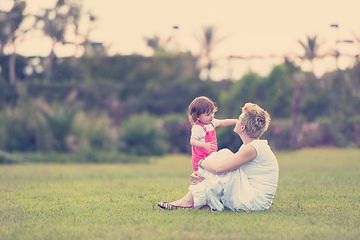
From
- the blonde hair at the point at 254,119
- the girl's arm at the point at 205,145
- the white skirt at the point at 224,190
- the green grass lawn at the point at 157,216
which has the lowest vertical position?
the green grass lawn at the point at 157,216

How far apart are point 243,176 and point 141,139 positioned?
35.6ft

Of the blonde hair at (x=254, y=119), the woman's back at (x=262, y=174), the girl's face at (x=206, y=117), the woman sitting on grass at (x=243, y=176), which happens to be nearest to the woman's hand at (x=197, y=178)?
the woman sitting on grass at (x=243, y=176)

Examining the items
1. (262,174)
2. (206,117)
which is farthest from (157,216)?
(206,117)

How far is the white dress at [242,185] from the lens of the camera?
4.10 m

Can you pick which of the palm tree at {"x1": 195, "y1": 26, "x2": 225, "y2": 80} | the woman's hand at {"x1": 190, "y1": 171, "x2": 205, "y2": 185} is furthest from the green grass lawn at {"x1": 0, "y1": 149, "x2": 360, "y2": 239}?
the palm tree at {"x1": 195, "y1": 26, "x2": 225, "y2": 80}

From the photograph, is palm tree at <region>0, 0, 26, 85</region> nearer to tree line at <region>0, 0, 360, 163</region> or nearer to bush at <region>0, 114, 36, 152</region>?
tree line at <region>0, 0, 360, 163</region>

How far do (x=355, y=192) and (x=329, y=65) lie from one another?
17575 millimetres

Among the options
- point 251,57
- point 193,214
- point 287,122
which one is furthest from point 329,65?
point 193,214

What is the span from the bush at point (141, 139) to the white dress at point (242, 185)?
10.4 metres

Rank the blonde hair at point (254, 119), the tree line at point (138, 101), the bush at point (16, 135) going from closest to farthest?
the blonde hair at point (254, 119) → the bush at point (16, 135) → the tree line at point (138, 101)

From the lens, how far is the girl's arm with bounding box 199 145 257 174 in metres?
4.00

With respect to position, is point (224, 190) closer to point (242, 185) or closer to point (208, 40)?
point (242, 185)

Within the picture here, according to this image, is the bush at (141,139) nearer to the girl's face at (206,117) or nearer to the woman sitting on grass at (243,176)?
the girl's face at (206,117)

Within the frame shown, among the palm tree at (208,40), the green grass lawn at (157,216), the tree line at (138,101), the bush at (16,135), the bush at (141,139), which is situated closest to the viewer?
the green grass lawn at (157,216)
